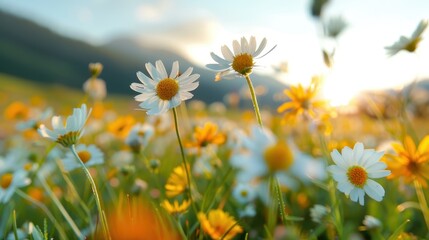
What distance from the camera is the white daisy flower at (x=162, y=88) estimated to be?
0.76m

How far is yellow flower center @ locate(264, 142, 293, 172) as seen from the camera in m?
0.47

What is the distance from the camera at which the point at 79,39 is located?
5031cm

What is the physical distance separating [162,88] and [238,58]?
0.54 feet

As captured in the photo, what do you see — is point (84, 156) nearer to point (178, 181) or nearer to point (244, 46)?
point (178, 181)

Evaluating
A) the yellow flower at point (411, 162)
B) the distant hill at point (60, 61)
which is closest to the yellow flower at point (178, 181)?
the yellow flower at point (411, 162)

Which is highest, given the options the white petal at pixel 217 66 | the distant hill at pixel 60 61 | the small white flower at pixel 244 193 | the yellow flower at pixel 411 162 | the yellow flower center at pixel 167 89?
the distant hill at pixel 60 61

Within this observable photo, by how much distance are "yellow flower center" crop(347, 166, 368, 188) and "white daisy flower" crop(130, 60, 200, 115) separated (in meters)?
0.33

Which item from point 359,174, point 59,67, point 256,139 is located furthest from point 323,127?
point 59,67

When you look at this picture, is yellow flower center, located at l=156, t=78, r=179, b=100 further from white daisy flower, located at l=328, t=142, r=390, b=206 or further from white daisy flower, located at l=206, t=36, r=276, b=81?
white daisy flower, located at l=328, t=142, r=390, b=206

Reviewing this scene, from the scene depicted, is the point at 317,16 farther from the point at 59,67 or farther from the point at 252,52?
the point at 59,67

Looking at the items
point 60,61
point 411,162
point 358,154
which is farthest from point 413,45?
point 60,61

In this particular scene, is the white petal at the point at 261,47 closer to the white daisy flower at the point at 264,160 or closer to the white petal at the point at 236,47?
the white petal at the point at 236,47

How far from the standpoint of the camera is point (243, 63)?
0.76 meters

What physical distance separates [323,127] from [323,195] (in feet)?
1.50
